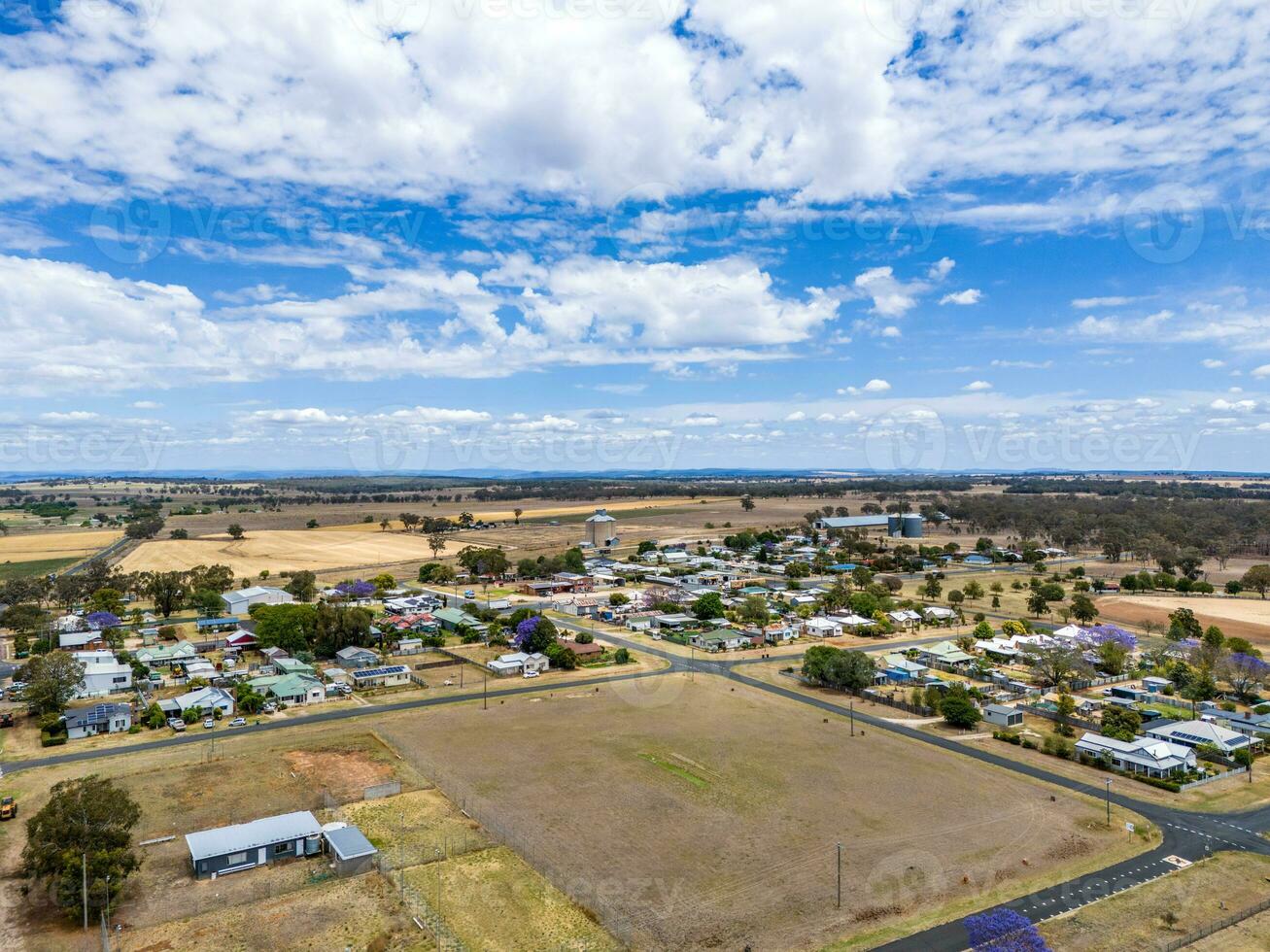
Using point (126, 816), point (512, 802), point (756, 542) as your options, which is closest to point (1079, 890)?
point (512, 802)

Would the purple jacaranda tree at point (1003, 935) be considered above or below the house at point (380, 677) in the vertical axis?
above

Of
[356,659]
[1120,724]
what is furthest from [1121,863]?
[356,659]

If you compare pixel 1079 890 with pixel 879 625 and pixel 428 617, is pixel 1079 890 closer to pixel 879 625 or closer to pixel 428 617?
pixel 879 625

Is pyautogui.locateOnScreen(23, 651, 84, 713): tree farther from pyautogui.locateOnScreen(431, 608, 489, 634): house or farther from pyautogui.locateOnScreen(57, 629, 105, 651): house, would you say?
pyautogui.locateOnScreen(431, 608, 489, 634): house

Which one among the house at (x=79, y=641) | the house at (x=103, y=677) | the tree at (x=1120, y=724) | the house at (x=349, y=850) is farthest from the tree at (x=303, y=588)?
the tree at (x=1120, y=724)

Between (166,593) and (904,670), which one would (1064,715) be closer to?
(904,670)

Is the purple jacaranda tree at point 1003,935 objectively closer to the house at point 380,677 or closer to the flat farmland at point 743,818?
the flat farmland at point 743,818

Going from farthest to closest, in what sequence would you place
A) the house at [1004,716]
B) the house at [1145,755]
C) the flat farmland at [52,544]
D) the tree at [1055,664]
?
the flat farmland at [52,544]
the tree at [1055,664]
the house at [1004,716]
the house at [1145,755]
